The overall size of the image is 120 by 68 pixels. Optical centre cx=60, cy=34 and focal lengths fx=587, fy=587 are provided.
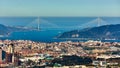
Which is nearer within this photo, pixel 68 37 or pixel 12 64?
pixel 12 64

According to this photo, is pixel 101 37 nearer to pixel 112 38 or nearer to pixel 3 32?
pixel 112 38

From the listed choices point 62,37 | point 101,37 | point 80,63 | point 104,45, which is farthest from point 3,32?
point 80,63

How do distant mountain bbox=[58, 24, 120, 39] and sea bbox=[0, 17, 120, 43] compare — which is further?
sea bbox=[0, 17, 120, 43]

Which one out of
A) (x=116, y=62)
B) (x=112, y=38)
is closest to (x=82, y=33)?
(x=112, y=38)

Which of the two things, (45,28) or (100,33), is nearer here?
(100,33)

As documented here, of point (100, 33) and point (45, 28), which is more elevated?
point (45, 28)

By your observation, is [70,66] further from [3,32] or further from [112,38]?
[3,32]

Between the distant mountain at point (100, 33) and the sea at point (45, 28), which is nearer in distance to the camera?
the distant mountain at point (100, 33)

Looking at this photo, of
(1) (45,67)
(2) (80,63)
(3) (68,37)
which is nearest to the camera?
(1) (45,67)

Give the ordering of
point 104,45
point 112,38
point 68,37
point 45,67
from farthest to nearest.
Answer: point 68,37 < point 112,38 < point 104,45 < point 45,67
